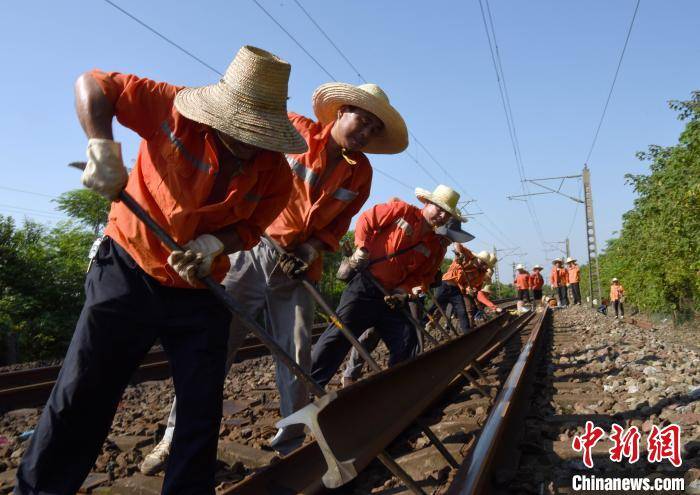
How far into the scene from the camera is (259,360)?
28.4 ft

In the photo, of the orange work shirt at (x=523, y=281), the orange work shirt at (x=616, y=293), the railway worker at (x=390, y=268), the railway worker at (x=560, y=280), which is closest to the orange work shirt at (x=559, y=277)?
the railway worker at (x=560, y=280)

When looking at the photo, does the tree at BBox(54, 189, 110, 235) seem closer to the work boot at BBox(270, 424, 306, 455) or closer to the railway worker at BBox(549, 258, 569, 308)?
the railway worker at BBox(549, 258, 569, 308)

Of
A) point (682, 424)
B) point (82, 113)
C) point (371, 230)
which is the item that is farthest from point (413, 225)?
point (82, 113)

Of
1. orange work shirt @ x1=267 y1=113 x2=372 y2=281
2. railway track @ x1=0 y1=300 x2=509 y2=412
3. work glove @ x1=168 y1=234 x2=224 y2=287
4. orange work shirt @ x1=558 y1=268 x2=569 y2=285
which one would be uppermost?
orange work shirt @ x1=558 y1=268 x2=569 y2=285

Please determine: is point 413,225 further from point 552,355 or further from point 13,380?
point 13,380

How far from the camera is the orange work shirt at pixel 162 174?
2.34m

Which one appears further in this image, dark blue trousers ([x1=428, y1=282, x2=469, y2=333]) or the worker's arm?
dark blue trousers ([x1=428, y1=282, x2=469, y2=333])

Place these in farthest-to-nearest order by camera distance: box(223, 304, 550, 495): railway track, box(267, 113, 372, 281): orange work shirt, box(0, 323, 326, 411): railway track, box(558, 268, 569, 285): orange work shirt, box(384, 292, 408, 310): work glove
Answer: box(558, 268, 569, 285): orange work shirt, box(0, 323, 326, 411): railway track, box(384, 292, 408, 310): work glove, box(267, 113, 372, 281): orange work shirt, box(223, 304, 550, 495): railway track

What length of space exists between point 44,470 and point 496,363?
6.79 metres

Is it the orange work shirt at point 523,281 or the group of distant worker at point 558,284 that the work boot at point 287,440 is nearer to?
the group of distant worker at point 558,284

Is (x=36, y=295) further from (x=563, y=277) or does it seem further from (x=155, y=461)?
(x=563, y=277)

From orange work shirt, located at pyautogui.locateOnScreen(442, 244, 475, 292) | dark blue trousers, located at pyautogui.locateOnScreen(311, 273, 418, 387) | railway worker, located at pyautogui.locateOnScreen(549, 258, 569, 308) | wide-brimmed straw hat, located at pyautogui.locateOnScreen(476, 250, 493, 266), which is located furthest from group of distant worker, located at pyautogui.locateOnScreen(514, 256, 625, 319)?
dark blue trousers, located at pyautogui.locateOnScreen(311, 273, 418, 387)

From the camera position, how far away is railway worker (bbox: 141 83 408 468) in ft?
12.1

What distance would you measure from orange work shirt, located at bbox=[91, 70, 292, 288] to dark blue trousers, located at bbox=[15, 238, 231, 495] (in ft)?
0.29
